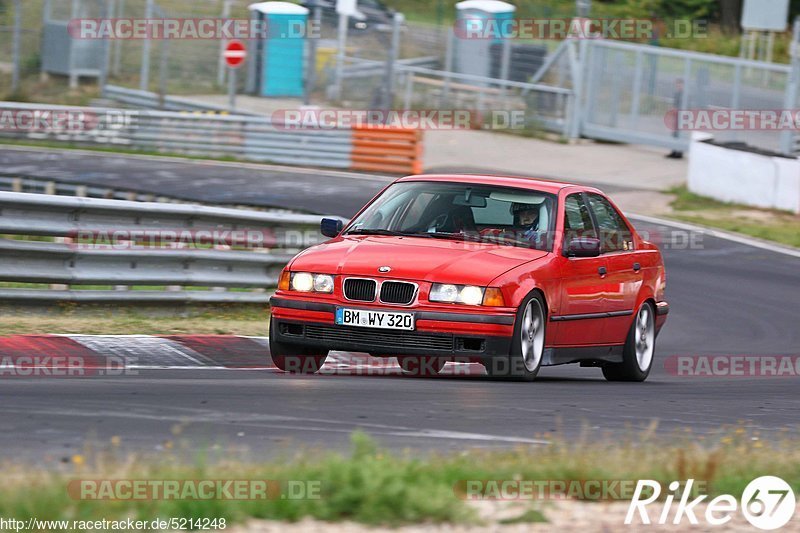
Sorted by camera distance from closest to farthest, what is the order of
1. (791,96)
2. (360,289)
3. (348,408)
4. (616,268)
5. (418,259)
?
(348,408) → (360,289) → (418,259) → (616,268) → (791,96)

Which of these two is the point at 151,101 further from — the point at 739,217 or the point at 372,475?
the point at 372,475

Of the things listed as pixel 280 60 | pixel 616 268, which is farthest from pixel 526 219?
pixel 280 60

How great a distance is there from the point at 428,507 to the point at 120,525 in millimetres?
1109

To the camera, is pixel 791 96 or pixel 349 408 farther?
pixel 791 96

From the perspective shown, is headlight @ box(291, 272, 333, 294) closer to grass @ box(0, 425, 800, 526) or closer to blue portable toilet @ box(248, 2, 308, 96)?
grass @ box(0, 425, 800, 526)

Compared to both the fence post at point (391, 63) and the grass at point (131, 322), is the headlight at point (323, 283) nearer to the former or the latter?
the grass at point (131, 322)

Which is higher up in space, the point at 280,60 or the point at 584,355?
the point at 280,60

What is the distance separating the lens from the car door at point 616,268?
1027 cm

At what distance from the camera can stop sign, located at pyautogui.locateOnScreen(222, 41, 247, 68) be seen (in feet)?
109

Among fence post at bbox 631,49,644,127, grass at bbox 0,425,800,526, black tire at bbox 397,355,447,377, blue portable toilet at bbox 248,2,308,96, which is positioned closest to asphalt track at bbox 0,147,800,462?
grass at bbox 0,425,800,526

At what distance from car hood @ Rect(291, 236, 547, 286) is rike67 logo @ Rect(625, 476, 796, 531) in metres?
3.15

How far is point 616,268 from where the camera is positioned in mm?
10359

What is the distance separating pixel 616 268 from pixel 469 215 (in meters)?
1.38

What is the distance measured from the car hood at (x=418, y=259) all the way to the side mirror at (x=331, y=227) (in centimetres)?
41
